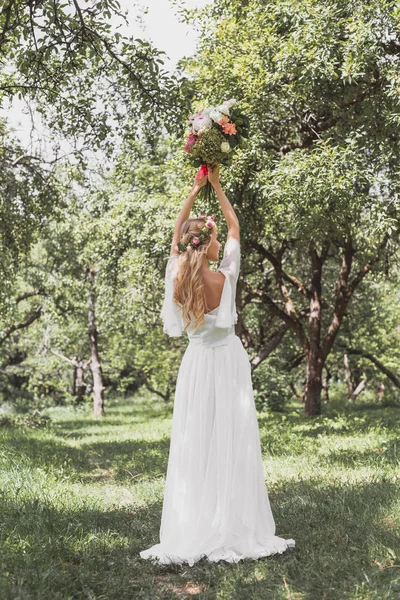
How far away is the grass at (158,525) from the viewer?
4.41m

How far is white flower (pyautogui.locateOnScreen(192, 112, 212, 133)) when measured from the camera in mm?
5910

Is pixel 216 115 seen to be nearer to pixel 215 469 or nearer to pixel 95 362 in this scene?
pixel 215 469

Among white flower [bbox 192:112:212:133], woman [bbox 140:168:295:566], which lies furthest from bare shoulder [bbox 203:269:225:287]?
white flower [bbox 192:112:212:133]

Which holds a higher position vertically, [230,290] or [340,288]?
[340,288]

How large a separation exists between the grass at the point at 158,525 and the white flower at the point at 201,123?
3644 millimetres

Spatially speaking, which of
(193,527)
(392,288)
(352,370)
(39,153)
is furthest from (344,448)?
(352,370)

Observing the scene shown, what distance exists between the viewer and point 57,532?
568 centimetres

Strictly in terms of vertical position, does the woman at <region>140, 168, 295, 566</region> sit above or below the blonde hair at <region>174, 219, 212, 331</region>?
below

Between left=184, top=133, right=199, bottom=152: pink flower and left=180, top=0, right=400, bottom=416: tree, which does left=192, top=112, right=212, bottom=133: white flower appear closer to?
left=184, top=133, right=199, bottom=152: pink flower

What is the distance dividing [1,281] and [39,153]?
3.64 m

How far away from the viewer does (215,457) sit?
537 centimetres

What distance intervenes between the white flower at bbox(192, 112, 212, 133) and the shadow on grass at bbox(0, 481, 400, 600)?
12.0 ft

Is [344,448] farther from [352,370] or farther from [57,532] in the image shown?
[352,370]

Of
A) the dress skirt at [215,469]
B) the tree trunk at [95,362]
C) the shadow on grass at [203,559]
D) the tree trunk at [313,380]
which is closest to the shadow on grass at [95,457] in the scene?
the shadow on grass at [203,559]
